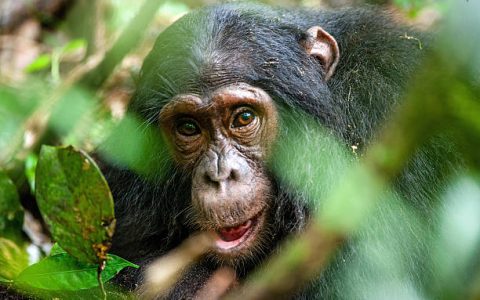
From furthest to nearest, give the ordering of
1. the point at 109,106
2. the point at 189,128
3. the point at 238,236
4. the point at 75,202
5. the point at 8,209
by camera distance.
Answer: the point at 109,106, the point at 8,209, the point at 189,128, the point at 238,236, the point at 75,202

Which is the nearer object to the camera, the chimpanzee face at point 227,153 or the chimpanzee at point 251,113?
the chimpanzee face at point 227,153

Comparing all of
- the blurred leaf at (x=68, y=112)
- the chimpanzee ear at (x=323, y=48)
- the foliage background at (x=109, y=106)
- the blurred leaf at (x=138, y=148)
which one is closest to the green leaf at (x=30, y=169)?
the foliage background at (x=109, y=106)

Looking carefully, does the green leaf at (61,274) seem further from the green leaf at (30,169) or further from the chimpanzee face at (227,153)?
the green leaf at (30,169)

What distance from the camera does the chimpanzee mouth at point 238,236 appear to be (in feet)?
12.4

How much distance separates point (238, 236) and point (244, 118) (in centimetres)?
70

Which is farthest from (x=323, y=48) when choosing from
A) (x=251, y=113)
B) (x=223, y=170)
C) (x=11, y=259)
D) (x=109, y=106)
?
(x=109, y=106)

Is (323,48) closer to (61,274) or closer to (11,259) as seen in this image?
(61,274)

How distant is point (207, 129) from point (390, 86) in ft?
3.74

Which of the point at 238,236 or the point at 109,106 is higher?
the point at 238,236

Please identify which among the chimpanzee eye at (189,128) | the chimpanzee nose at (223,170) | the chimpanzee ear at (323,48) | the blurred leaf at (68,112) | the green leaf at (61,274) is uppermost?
the chimpanzee ear at (323,48)

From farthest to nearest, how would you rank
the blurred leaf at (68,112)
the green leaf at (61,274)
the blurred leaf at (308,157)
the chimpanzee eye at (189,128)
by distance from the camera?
1. the blurred leaf at (68,112)
2. the chimpanzee eye at (189,128)
3. the blurred leaf at (308,157)
4. the green leaf at (61,274)

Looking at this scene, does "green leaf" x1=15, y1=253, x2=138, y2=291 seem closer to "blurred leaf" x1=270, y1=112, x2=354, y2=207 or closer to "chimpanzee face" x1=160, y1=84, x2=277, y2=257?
"chimpanzee face" x1=160, y1=84, x2=277, y2=257

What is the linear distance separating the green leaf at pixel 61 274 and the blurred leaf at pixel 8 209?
1.72 metres

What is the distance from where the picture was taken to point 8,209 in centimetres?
452
